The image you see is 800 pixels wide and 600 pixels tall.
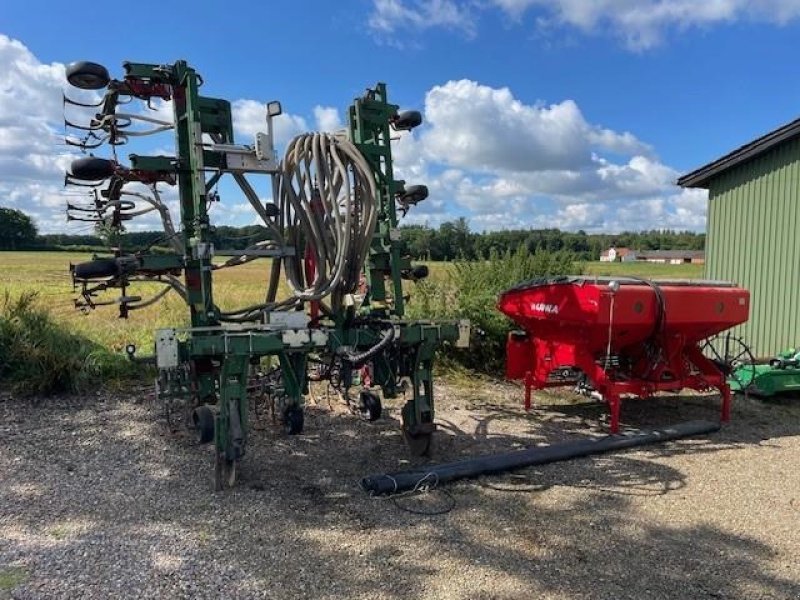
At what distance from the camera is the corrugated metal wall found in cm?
934

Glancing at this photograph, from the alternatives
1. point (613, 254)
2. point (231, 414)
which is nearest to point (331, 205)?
point (231, 414)

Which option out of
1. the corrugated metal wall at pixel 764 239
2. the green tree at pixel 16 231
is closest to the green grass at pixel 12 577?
the corrugated metal wall at pixel 764 239

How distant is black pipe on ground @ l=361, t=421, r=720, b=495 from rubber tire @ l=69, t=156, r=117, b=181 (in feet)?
9.42

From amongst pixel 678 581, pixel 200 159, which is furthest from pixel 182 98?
pixel 678 581

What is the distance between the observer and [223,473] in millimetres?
4551

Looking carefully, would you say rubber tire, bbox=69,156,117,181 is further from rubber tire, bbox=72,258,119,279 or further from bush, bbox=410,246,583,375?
bush, bbox=410,246,583,375

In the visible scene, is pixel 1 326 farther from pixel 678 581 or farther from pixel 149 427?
pixel 678 581

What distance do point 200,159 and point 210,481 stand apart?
7.75 ft

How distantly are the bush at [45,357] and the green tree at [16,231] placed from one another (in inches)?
1792

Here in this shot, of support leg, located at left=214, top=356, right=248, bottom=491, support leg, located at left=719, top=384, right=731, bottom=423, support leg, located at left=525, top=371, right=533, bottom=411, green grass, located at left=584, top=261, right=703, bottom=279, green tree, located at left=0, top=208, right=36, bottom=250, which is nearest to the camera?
support leg, located at left=214, top=356, right=248, bottom=491

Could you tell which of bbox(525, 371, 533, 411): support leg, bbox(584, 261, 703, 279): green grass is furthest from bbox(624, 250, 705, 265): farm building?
bbox(525, 371, 533, 411): support leg

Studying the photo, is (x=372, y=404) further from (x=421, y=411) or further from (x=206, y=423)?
(x=206, y=423)

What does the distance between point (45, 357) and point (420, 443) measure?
4045 mm

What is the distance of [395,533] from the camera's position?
12.8 feet
